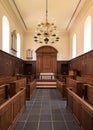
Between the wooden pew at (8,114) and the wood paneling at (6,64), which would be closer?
the wooden pew at (8,114)

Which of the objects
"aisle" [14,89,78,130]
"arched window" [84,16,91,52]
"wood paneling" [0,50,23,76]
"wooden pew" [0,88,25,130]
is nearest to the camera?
"wooden pew" [0,88,25,130]

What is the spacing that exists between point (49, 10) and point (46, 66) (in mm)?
7120

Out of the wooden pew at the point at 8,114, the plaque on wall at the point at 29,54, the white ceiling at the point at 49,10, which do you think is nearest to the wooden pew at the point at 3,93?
the wooden pew at the point at 8,114

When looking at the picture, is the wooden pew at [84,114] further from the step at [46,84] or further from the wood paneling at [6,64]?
the step at [46,84]

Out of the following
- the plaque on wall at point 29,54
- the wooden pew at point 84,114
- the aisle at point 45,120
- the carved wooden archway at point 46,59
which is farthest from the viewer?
the plaque on wall at point 29,54

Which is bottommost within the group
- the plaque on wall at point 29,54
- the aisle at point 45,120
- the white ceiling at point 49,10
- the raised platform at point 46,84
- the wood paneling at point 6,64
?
the aisle at point 45,120

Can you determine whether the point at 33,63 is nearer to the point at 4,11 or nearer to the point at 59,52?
the point at 59,52

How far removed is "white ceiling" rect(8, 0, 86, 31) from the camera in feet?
35.6

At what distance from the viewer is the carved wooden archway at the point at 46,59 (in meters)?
18.2

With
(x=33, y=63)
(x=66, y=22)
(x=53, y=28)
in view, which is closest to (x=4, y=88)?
(x=53, y=28)

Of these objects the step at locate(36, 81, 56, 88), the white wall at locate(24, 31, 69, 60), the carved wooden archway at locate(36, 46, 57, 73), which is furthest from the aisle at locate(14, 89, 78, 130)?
the white wall at locate(24, 31, 69, 60)

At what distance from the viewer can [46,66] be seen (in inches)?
717

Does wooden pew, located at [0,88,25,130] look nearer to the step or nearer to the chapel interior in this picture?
the chapel interior

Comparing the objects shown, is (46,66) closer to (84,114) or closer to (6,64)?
(6,64)
